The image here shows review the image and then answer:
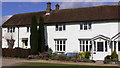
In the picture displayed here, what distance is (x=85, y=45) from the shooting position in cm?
3234

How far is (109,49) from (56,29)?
32.9ft

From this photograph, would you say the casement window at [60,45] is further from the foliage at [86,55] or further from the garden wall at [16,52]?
the garden wall at [16,52]

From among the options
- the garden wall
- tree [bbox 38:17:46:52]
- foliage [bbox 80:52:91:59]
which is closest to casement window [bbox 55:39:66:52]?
tree [bbox 38:17:46:52]

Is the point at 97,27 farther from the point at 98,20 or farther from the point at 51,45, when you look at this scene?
the point at 51,45

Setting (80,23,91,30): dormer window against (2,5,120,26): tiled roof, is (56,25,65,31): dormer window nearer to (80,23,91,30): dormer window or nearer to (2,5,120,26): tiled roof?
(2,5,120,26): tiled roof

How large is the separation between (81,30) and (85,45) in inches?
99.0

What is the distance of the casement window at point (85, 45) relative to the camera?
3192 cm

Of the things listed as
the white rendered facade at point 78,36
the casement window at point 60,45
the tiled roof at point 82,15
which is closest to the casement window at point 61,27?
the white rendered facade at point 78,36

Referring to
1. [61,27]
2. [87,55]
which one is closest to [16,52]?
[61,27]

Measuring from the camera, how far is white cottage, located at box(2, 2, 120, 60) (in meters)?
30.3

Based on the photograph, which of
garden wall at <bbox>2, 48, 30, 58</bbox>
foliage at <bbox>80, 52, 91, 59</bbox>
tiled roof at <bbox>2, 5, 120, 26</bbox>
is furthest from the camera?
tiled roof at <bbox>2, 5, 120, 26</bbox>

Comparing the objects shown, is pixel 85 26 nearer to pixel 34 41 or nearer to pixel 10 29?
pixel 34 41

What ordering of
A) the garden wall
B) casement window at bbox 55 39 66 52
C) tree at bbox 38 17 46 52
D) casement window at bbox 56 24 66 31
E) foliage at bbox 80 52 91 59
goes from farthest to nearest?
casement window at bbox 56 24 66 31, casement window at bbox 55 39 66 52, tree at bbox 38 17 46 52, the garden wall, foliage at bbox 80 52 91 59

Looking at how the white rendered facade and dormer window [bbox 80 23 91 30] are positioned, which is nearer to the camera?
the white rendered facade
